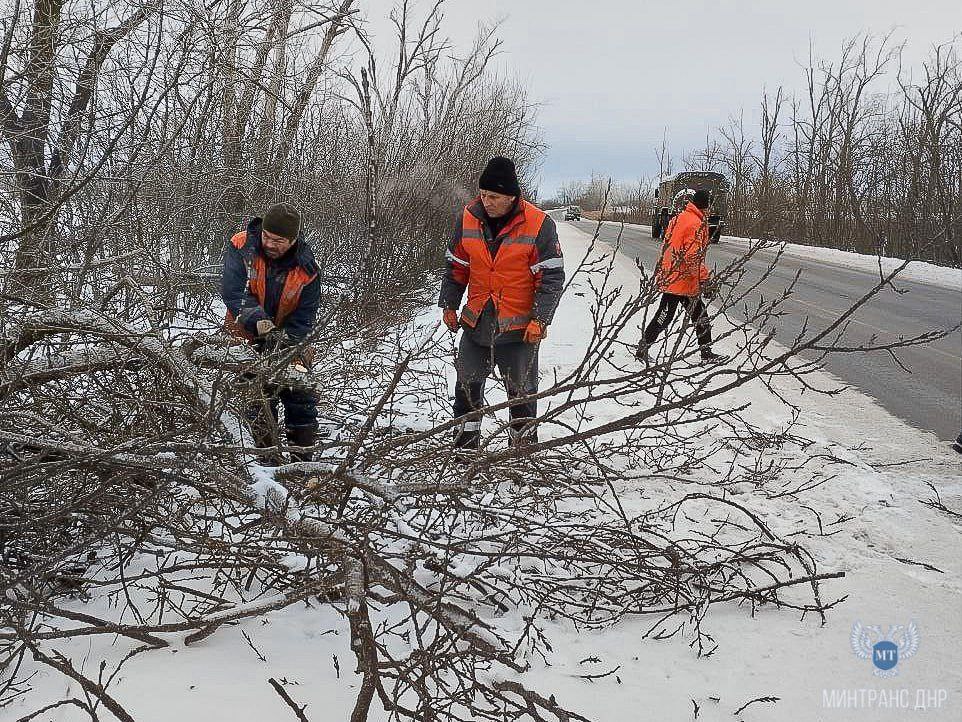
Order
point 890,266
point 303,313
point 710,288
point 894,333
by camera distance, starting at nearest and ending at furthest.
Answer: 1. point 710,288
2. point 303,313
3. point 894,333
4. point 890,266

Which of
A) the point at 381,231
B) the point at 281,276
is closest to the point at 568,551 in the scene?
the point at 281,276

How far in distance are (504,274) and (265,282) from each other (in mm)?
1324

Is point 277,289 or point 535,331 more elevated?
point 277,289

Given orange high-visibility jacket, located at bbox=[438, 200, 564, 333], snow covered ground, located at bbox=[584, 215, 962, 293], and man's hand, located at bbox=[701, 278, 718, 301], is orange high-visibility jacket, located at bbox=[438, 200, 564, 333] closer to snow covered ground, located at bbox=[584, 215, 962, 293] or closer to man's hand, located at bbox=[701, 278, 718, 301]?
man's hand, located at bbox=[701, 278, 718, 301]

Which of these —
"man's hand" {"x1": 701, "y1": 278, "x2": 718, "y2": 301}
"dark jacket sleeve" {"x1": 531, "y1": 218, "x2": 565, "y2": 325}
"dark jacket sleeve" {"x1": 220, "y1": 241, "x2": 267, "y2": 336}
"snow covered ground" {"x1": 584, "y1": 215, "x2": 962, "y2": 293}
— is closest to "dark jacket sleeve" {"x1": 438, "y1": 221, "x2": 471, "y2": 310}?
"dark jacket sleeve" {"x1": 531, "y1": 218, "x2": 565, "y2": 325}

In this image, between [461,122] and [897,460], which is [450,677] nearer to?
[897,460]

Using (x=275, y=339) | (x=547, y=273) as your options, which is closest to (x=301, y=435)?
(x=275, y=339)

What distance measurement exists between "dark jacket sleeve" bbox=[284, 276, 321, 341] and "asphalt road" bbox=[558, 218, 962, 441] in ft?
6.77

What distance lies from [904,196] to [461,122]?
664 inches

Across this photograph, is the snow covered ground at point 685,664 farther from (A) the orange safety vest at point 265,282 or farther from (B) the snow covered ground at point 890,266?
(B) the snow covered ground at point 890,266

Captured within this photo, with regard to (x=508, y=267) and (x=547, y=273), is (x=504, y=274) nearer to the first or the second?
(x=508, y=267)

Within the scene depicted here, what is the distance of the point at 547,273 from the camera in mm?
3951

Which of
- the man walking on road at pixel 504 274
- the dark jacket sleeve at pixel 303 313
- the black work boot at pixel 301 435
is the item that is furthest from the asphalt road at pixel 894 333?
the black work boot at pixel 301 435

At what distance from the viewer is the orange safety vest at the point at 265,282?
4.10 meters
